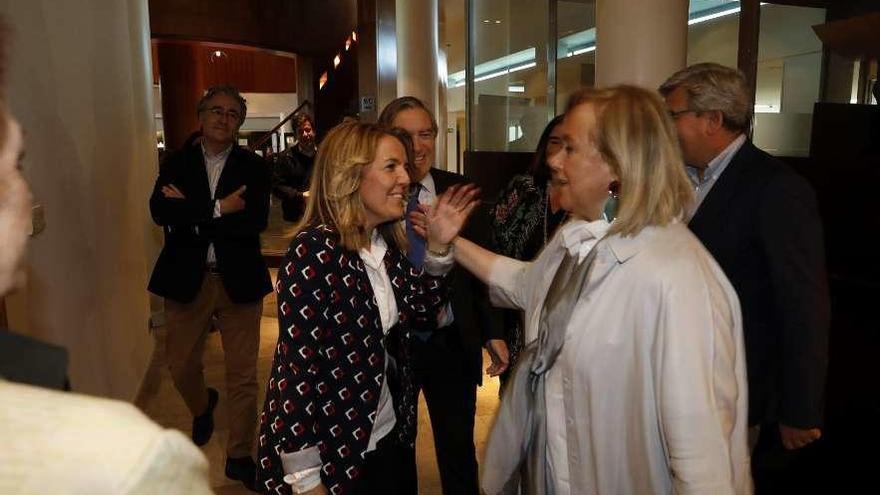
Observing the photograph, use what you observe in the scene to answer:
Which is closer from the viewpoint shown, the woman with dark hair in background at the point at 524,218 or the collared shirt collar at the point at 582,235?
the collared shirt collar at the point at 582,235

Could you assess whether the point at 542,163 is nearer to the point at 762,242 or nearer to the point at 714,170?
the point at 714,170

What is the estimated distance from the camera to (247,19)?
36.5 ft

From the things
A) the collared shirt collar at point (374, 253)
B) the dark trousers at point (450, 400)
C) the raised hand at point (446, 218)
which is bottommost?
the dark trousers at point (450, 400)

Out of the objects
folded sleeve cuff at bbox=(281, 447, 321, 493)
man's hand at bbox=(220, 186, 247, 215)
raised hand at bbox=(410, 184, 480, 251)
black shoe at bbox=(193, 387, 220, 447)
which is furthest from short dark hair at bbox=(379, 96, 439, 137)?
black shoe at bbox=(193, 387, 220, 447)

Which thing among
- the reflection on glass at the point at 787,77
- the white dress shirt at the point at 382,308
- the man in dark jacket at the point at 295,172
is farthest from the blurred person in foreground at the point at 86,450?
the reflection on glass at the point at 787,77

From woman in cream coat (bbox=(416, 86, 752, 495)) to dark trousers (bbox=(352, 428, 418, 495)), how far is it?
1.40ft

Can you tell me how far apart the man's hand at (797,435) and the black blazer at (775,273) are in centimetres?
2

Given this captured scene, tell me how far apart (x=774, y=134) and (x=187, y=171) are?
5.21m

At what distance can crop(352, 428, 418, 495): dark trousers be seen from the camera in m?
1.77

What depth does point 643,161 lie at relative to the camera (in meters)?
1.41

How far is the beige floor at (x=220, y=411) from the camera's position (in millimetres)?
3189

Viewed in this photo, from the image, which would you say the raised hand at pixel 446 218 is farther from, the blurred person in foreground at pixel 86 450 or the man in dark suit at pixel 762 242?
the blurred person in foreground at pixel 86 450

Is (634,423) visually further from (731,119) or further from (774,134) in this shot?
(774,134)

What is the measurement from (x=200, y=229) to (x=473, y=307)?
148cm
